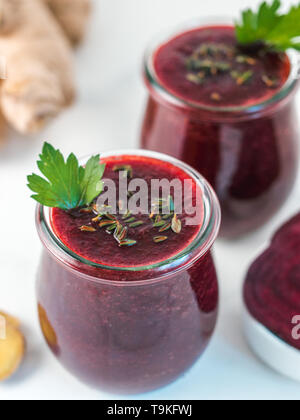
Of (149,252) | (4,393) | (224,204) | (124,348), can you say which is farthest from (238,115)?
(4,393)

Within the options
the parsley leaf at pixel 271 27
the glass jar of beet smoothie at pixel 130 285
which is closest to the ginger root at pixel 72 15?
the parsley leaf at pixel 271 27

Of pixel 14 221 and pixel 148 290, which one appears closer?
pixel 148 290

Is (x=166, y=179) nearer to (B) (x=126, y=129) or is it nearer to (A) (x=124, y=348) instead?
(A) (x=124, y=348)

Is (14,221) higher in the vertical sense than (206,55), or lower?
lower

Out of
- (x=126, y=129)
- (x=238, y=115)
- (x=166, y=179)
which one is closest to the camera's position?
(x=166, y=179)

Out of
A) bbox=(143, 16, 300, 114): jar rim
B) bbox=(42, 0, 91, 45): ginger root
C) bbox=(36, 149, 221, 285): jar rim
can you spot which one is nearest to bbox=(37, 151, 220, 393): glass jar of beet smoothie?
bbox=(36, 149, 221, 285): jar rim

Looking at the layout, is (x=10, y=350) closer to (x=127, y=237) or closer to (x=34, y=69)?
(x=127, y=237)
